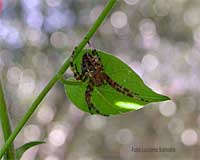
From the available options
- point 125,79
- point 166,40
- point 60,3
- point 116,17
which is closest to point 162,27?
point 166,40

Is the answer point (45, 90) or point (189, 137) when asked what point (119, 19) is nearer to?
point (189, 137)

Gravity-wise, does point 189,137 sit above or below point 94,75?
above

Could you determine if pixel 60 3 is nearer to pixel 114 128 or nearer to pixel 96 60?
pixel 114 128

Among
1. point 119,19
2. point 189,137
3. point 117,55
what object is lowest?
point 189,137

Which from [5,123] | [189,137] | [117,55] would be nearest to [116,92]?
[5,123]

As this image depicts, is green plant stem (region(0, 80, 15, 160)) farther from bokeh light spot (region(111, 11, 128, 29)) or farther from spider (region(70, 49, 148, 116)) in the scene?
bokeh light spot (region(111, 11, 128, 29))

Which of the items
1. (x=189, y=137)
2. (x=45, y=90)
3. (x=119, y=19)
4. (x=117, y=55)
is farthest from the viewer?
(x=189, y=137)

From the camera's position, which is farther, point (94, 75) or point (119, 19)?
point (119, 19)
